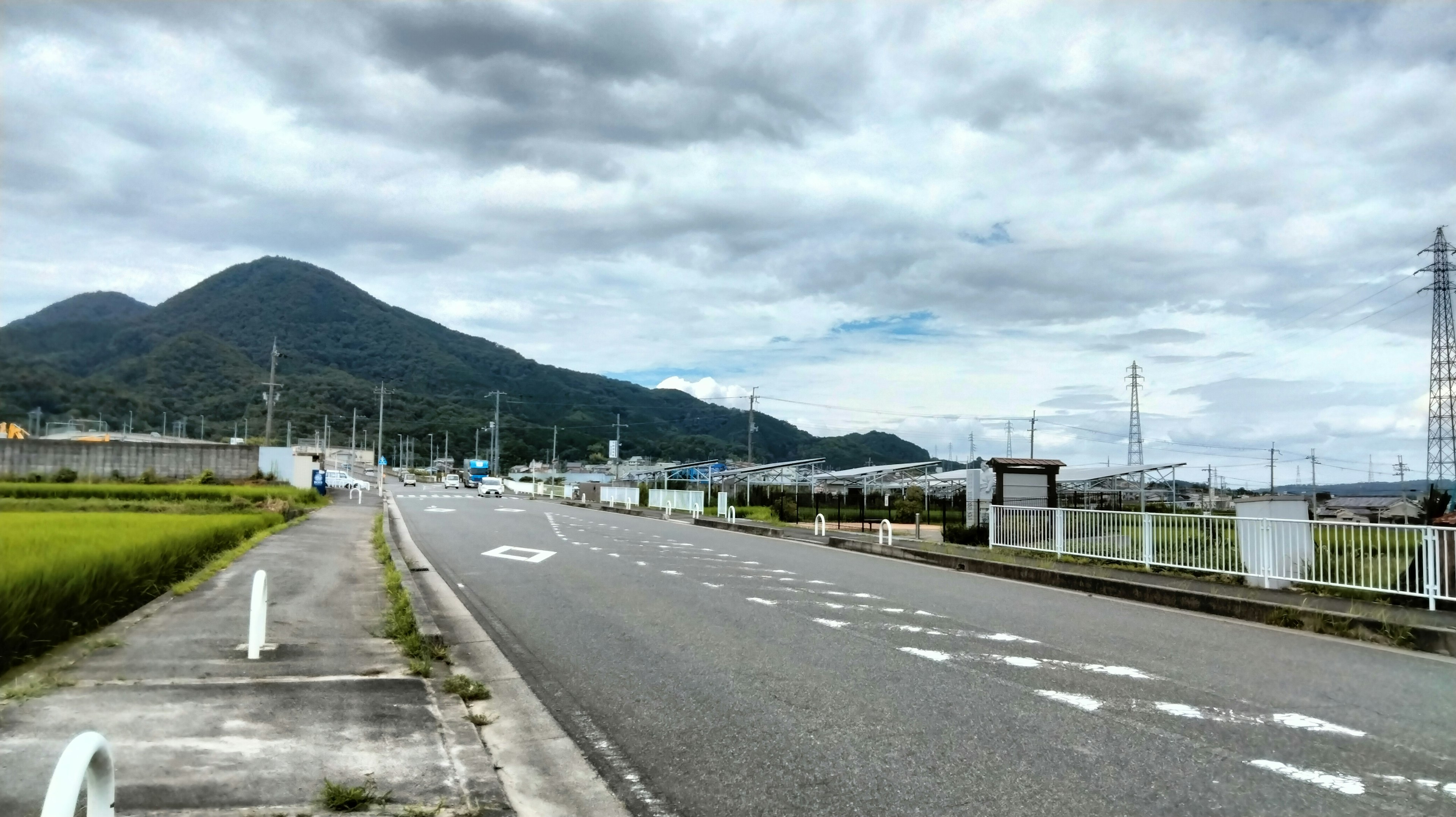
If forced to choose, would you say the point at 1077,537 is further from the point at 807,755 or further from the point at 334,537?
the point at 334,537

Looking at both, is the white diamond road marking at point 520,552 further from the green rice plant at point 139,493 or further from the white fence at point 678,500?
the white fence at point 678,500

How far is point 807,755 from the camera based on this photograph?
4926 mm

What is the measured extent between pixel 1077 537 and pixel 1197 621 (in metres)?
6.15

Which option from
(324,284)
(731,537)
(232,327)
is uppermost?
(324,284)

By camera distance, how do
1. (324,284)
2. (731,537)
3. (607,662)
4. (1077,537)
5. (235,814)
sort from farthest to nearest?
(324,284), (731,537), (1077,537), (607,662), (235,814)

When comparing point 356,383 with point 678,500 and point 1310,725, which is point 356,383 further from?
point 1310,725

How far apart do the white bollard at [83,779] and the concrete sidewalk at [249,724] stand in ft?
3.96

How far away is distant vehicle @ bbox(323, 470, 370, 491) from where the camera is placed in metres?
64.8

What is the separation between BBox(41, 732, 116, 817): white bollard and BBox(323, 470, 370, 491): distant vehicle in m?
59.7

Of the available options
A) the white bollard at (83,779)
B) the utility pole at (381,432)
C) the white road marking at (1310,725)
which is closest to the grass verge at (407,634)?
the white bollard at (83,779)

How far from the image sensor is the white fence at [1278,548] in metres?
10.3

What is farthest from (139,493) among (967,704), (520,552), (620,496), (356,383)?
(356,383)

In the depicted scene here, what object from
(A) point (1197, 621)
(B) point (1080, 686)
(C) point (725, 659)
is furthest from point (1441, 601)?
(C) point (725, 659)

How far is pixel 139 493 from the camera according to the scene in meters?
28.8
